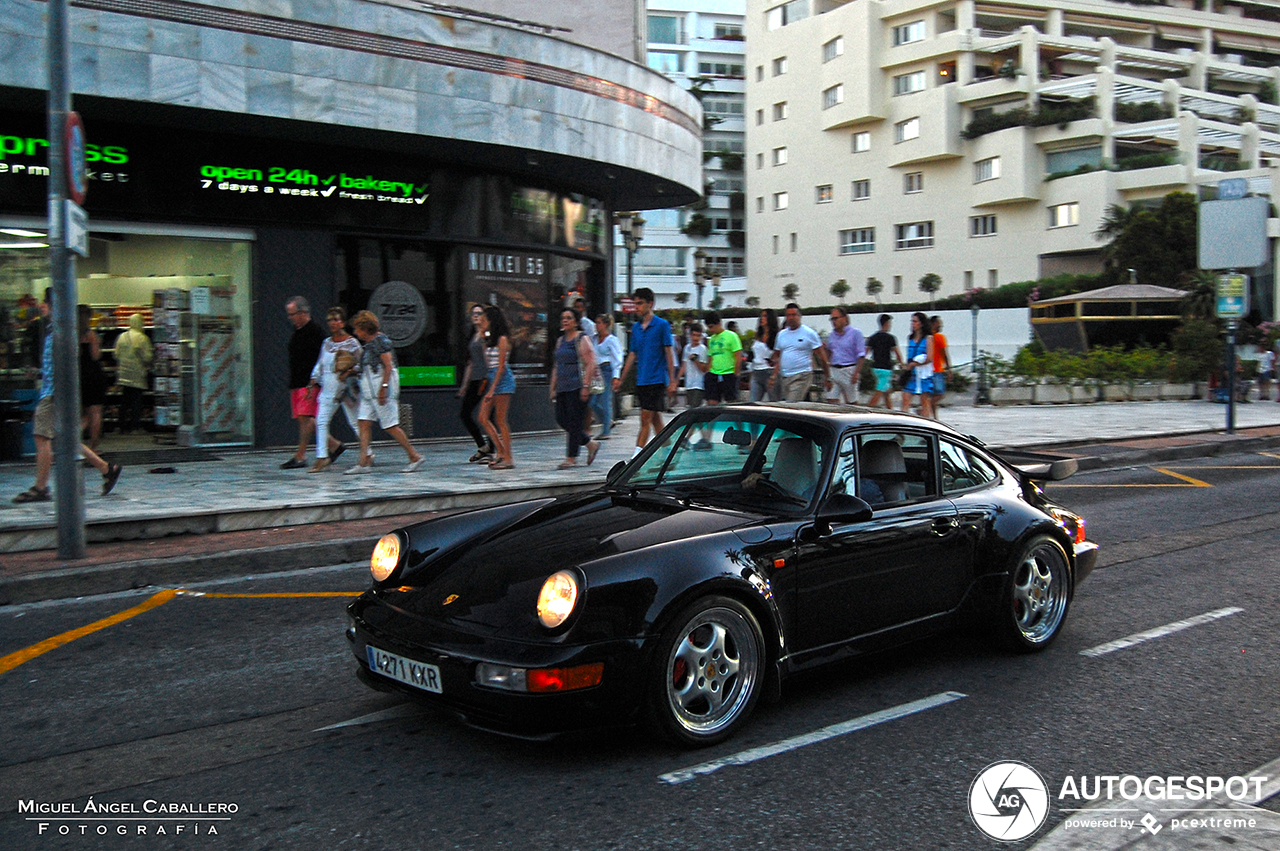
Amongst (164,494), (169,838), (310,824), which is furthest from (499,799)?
(164,494)

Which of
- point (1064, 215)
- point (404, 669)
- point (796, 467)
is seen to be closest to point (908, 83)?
point (1064, 215)

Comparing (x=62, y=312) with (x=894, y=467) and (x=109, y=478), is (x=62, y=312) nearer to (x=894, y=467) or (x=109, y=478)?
(x=109, y=478)

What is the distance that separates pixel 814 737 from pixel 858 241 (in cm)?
6246

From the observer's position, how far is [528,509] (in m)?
4.78

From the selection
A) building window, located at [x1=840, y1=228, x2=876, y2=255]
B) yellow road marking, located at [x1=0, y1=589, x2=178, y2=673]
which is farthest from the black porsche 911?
building window, located at [x1=840, y1=228, x2=876, y2=255]

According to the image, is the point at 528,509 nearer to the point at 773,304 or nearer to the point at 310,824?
the point at 310,824

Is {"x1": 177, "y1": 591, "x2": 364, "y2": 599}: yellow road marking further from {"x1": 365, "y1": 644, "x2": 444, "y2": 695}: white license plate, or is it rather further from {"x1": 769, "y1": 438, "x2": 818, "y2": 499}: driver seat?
{"x1": 769, "y1": 438, "x2": 818, "y2": 499}: driver seat

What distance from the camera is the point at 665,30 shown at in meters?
80.8

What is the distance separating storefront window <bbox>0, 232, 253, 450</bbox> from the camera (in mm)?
13234

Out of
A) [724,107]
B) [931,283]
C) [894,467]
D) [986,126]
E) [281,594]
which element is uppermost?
[724,107]

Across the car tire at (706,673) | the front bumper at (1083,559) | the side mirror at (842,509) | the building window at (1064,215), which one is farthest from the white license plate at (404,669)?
the building window at (1064,215)

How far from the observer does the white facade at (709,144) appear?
77625 mm

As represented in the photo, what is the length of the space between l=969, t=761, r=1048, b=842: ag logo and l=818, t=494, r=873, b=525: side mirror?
107 centimetres

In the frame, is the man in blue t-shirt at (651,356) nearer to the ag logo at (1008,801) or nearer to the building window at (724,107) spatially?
the ag logo at (1008,801)
